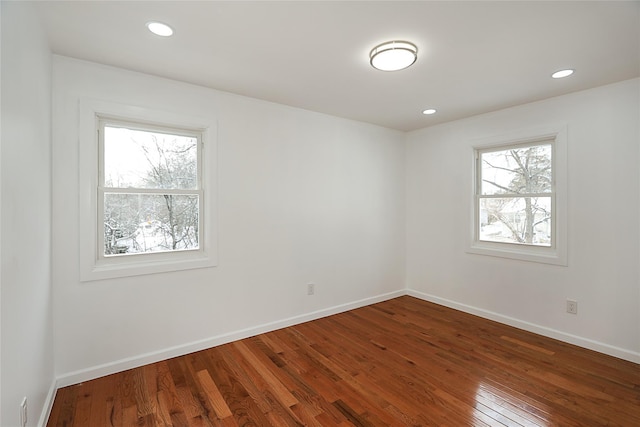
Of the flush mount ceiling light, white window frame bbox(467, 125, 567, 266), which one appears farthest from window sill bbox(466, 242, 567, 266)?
the flush mount ceiling light

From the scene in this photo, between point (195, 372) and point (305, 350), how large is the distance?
97 cm

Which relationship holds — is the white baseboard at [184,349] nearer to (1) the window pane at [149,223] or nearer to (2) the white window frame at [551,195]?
(1) the window pane at [149,223]

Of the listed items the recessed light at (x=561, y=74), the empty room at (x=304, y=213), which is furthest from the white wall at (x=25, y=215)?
the recessed light at (x=561, y=74)

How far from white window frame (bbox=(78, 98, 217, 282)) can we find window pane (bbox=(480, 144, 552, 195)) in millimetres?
3283

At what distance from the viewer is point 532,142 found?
3381mm

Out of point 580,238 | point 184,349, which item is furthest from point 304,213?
point 580,238

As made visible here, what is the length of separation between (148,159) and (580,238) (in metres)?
4.20

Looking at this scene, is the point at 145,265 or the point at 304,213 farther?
the point at 304,213

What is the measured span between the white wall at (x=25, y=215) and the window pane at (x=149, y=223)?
1.57 ft

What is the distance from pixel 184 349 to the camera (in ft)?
9.16

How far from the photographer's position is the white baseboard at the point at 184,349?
2340mm

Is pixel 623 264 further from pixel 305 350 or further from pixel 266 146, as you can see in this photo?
pixel 266 146

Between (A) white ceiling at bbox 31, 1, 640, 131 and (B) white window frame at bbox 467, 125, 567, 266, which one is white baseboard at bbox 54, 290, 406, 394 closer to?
(B) white window frame at bbox 467, 125, 567, 266

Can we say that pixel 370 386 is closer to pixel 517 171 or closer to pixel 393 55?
pixel 393 55
